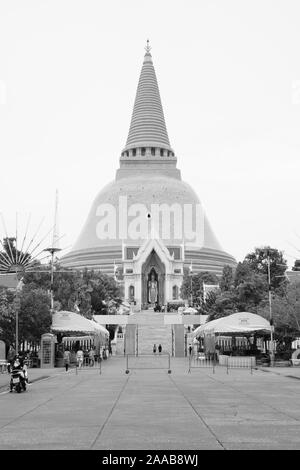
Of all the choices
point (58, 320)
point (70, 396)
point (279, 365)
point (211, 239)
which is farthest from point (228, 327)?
point (211, 239)

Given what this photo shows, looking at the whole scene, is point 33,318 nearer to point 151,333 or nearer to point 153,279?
point 151,333

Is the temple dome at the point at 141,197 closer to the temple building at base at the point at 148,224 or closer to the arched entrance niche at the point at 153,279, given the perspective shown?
the temple building at base at the point at 148,224

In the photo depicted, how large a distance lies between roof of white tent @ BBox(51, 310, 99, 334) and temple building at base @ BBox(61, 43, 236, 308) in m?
50.9

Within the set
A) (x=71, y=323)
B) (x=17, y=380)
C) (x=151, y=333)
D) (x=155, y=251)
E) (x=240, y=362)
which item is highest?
(x=155, y=251)

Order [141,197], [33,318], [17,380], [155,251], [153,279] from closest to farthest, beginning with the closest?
[17,380] → [33,318] → [155,251] → [153,279] → [141,197]

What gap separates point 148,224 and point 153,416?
90761 millimetres

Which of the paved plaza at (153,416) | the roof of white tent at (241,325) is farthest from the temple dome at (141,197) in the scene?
the paved plaza at (153,416)

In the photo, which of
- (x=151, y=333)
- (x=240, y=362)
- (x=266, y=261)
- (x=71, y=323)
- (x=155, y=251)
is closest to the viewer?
(x=240, y=362)

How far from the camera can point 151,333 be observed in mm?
66500

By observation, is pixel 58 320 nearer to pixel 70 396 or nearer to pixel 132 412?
pixel 70 396

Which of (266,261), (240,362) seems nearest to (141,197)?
(266,261)

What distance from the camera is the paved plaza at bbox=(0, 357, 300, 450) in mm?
11953

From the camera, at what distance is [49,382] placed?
29.9 metres

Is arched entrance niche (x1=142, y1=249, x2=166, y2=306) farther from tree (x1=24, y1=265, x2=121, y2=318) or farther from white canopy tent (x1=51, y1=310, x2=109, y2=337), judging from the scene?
white canopy tent (x1=51, y1=310, x2=109, y2=337)
